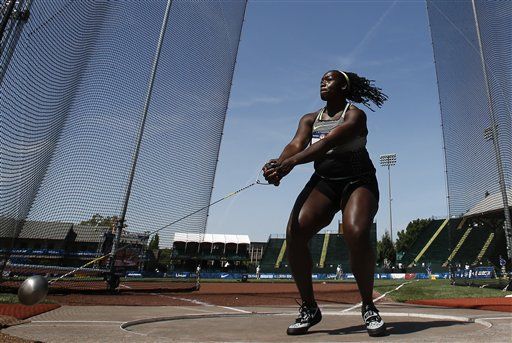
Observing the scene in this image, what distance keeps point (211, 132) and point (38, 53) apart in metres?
5.47

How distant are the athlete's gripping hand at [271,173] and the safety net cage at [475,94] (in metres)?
9.81

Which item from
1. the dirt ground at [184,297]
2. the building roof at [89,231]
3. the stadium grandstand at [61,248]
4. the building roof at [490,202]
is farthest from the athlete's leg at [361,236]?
the building roof at [490,202]

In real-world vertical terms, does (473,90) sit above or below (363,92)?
above

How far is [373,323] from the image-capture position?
2605 millimetres

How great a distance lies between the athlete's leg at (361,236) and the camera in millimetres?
2789

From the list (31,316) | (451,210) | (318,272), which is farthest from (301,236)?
(318,272)

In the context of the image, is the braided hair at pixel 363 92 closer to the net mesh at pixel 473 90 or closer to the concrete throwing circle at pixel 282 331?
the concrete throwing circle at pixel 282 331

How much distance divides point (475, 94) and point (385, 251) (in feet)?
173

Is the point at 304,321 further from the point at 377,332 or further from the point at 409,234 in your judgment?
the point at 409,234

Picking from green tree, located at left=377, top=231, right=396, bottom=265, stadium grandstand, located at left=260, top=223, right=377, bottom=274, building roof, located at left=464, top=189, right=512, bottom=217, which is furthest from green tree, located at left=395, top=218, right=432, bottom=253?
building roof, located at left=464, top=189, right=512, bottom=217

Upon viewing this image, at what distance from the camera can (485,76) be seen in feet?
34.7

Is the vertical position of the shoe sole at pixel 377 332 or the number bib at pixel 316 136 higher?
the number bib at pixel 316 136

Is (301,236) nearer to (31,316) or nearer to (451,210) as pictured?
(31,316)

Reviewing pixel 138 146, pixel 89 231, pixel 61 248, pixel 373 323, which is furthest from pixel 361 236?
pixel 89 231
